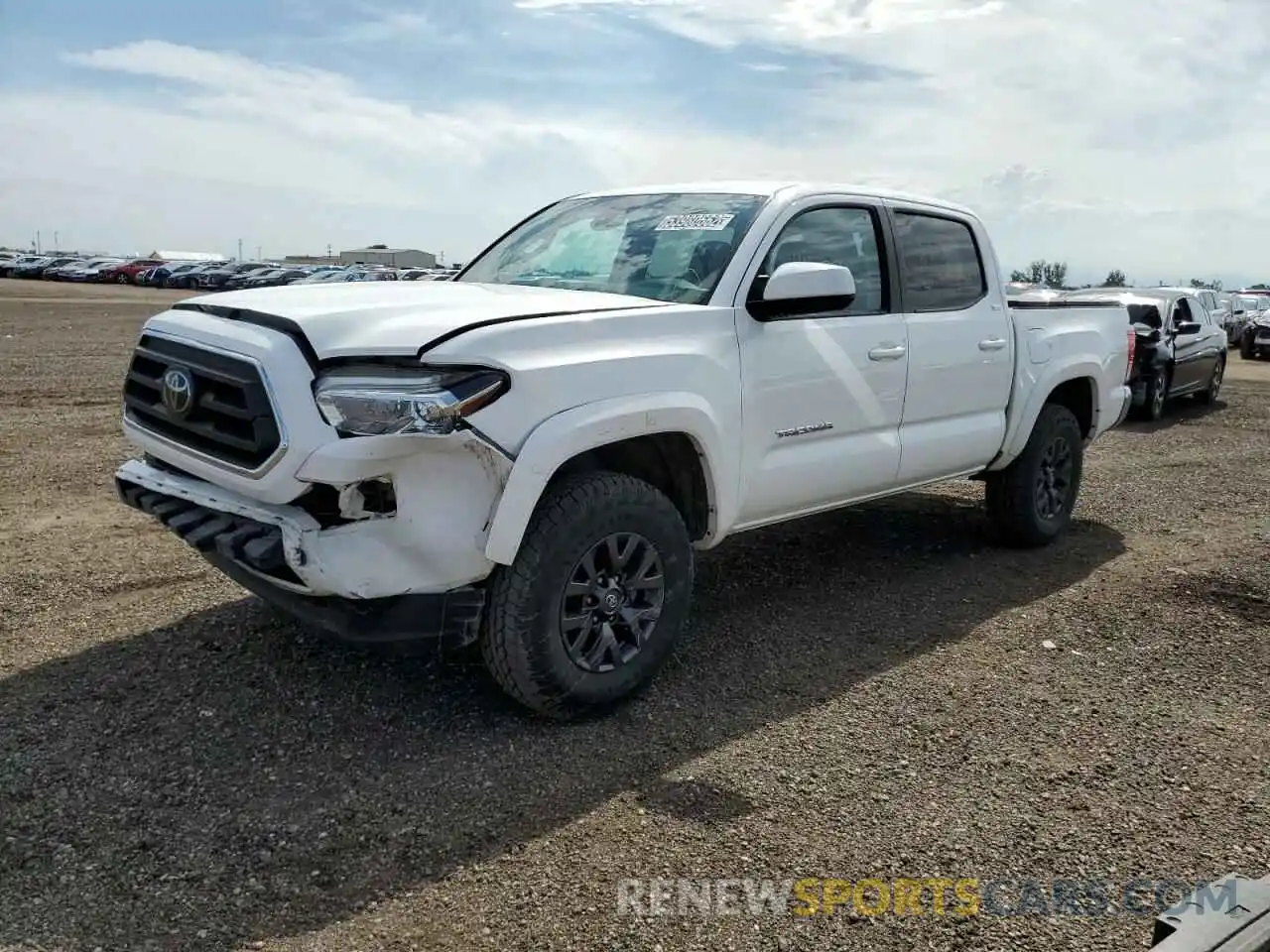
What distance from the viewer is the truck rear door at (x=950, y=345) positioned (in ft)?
16.9

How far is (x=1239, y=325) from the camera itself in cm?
2778

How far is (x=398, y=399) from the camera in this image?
10.5 ft

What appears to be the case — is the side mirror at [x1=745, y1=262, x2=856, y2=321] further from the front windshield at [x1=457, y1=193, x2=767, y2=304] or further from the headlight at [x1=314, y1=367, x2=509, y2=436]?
the headlight at [x1=314, y1=367, x2=509, y2=436]

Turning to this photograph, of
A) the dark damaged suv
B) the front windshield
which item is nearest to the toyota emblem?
the front windshield

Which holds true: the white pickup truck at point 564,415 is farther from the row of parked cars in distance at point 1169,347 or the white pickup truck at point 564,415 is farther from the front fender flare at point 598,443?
the row of parked cars in distance at point 1169,347

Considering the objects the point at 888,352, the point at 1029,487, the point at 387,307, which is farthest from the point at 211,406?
the point at 1029,487

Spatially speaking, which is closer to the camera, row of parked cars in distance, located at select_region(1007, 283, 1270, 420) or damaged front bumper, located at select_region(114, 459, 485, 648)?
damaged front bumper, located at select_region(114, 459, 485, 648)

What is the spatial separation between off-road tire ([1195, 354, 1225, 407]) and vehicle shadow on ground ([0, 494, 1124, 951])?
1103 cm

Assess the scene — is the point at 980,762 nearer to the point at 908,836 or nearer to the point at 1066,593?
the point at 908,836

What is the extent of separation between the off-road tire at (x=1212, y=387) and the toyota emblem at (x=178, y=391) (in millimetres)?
14073

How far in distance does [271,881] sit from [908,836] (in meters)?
1.83

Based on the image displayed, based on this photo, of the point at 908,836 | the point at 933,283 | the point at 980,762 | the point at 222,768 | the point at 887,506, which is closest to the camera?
the point at 908,836

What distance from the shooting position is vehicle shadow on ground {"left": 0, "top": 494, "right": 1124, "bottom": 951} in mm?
2859

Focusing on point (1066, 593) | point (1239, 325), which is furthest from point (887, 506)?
point (1239, 325)
